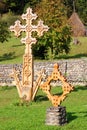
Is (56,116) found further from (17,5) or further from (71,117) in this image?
(17,5)

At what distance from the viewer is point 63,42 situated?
4197 centimetres

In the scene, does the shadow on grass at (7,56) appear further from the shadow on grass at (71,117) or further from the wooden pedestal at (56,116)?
the wooden pedestal at (56,116)

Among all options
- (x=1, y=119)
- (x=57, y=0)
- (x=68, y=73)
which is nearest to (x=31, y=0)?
(x=57, y=0)

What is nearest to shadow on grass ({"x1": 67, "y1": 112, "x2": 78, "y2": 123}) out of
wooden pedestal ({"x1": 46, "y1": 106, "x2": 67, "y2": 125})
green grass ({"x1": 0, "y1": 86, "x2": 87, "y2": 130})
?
green grass ({"x1": 0, "y1": 86, "x2": 87, "y2": 130})

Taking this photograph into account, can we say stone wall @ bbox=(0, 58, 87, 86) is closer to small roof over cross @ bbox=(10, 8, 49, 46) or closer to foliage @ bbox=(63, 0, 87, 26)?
small roof over cross @ bbox=(10, 8, 49, 46)

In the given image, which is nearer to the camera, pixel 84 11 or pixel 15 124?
pixel 15 124

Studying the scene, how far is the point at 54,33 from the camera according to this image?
4097cm

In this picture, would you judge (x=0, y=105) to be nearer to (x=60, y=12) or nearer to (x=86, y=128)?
(x=86, y=128)

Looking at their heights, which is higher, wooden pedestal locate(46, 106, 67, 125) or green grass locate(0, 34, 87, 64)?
wooden pedestal locate(46, 106, 67, 125)

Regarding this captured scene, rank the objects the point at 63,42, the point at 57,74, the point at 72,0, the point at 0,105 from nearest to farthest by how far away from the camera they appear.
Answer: the point at 57,74, the point at 0,105, the point at 63,42, the point at 72,0

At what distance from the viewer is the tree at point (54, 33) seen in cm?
4100

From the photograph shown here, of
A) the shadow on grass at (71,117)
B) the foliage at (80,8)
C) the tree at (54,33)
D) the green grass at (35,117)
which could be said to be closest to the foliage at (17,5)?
the foliage at (80,8)

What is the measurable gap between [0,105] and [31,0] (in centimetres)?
7071

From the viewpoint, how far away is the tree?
135 feet
